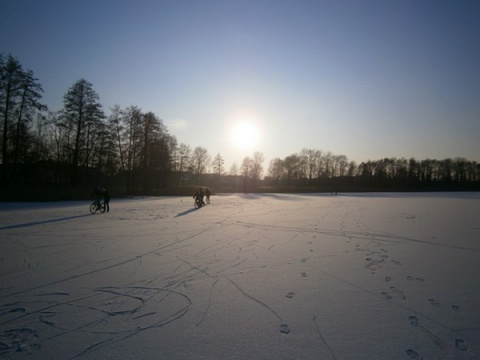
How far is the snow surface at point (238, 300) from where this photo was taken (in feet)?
8.56

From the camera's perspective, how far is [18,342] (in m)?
2.65

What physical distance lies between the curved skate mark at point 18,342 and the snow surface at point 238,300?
0.01 meters

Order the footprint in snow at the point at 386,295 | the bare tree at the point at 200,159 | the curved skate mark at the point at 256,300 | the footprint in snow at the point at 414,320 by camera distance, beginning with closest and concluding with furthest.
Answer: the footprint in snow at the point at 414,320 < the curved skate mark at the point at 256,300 < the footprint in snow at the point at 386,295 < the bare tree at the point at 200,159

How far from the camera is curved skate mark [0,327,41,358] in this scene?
2492mm

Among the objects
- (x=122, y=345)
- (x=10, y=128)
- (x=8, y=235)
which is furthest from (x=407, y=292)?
(x=10, y=128)

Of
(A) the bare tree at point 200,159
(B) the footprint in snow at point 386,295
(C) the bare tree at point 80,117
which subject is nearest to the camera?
(B) the footprint in snow at point 386,295

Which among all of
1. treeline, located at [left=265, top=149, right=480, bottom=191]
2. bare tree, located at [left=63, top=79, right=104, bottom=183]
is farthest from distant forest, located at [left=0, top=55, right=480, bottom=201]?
treeline, located at [left=265, top=149, right=480, bottom=191]

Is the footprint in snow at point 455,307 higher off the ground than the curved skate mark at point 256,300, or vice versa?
the footprint in snow at point 455,307

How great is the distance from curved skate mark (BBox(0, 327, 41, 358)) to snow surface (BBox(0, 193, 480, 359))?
1cm

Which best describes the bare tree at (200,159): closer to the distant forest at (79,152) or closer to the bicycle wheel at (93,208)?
the distant forest at (79,152)

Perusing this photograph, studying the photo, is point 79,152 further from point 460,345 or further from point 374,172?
point 374,172

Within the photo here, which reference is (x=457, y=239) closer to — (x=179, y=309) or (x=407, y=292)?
(x=407, y=292)

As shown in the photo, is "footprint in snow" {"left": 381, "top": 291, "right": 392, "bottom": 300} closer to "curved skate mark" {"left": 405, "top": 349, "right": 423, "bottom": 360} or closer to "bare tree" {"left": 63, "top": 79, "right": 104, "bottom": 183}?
"curved skate mark" {"left": 405, "top": 349, "right": 423, "bottom": 360}

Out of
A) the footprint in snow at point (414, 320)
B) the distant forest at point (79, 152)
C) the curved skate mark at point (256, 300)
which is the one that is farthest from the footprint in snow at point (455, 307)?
the distant forest at point (79, 152)
